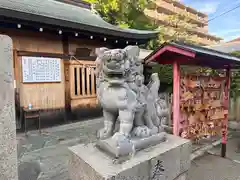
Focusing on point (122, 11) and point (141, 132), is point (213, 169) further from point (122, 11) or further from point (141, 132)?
point (122, 11)

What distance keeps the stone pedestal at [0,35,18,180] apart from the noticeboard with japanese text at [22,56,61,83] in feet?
12.4

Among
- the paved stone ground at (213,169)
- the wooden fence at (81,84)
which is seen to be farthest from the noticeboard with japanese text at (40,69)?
the paved stone ground at (213,169)

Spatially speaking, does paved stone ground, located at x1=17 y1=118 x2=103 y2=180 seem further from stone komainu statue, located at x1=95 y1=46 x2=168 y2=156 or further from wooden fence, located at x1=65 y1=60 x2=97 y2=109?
stone komainu statue, located at x1=95 y1=46 x2=168 y2=156

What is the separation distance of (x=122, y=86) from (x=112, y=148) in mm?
533

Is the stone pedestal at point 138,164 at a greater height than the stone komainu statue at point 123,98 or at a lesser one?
lesser

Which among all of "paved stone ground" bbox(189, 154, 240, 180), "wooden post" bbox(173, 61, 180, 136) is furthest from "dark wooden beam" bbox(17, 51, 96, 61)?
"paved stone ground" bbox(189, 154, 240, 180)

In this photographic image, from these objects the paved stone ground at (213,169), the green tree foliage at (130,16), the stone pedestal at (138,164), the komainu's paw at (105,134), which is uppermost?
the green tree foliage at (130,16)

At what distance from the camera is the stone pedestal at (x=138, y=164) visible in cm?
135

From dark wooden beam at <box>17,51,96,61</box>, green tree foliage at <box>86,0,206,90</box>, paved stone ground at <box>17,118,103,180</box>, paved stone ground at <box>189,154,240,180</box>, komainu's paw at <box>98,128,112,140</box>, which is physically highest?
green tree foliage at <box>86,0,206,90</box>

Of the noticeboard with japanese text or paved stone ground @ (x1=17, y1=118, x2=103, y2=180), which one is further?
the noticeboard with japanese text

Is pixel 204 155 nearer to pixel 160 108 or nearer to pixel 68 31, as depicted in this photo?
pixel 160 108

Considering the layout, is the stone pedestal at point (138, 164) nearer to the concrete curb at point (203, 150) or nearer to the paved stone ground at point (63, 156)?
the paved stone ground at point (63, 156)

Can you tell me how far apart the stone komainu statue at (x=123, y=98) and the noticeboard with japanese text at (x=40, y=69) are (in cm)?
393

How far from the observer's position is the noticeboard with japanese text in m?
4.80
